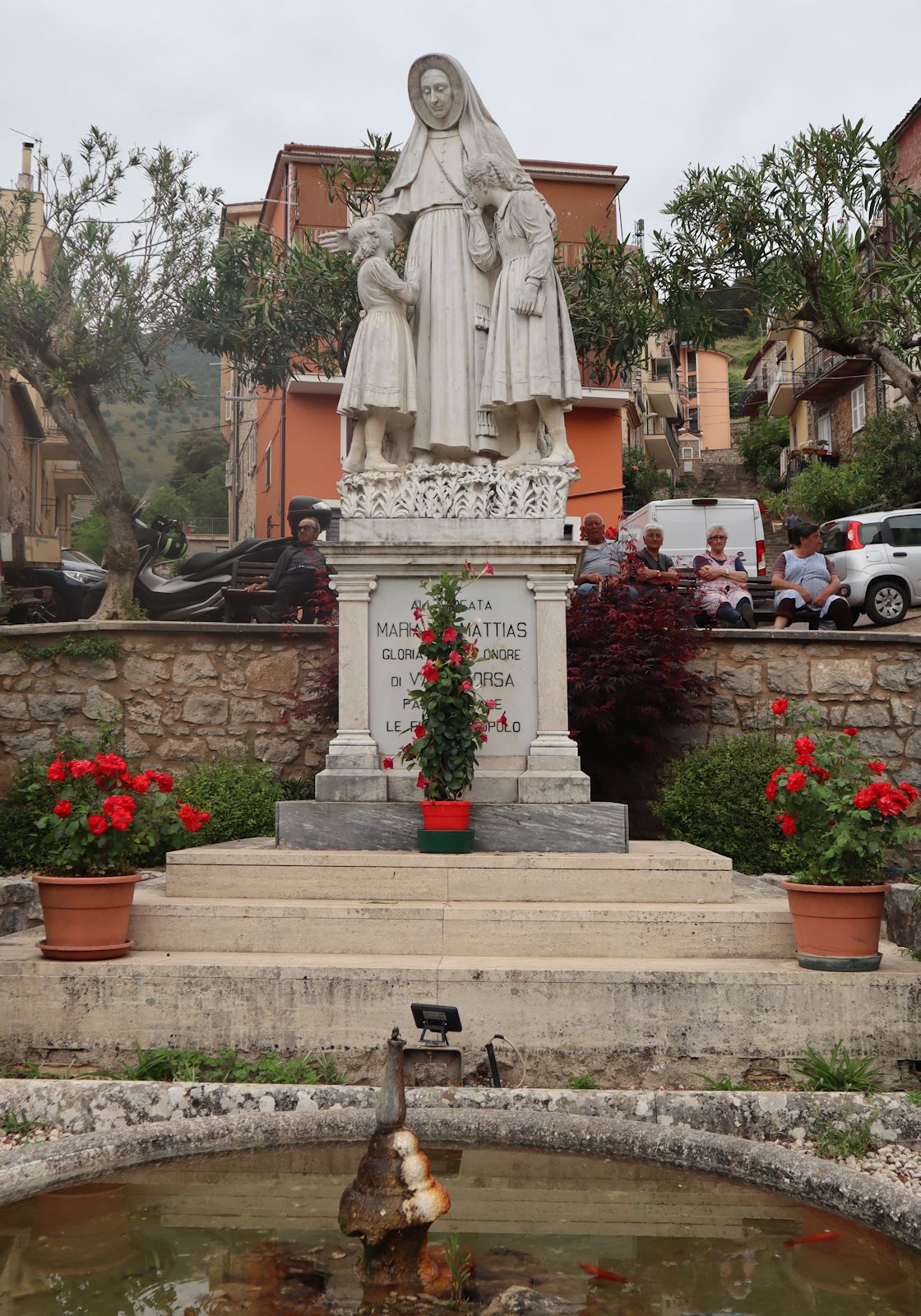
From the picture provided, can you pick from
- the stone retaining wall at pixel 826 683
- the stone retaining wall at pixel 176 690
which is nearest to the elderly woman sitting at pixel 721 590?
the stone retaining wall at pixel 826 683

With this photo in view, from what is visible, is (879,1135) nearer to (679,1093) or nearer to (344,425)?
(679,1093)

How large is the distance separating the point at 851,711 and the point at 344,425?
50.1 feet

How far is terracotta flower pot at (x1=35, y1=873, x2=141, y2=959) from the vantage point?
547 cm

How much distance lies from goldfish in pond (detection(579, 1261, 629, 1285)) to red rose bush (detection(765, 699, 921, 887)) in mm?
2568

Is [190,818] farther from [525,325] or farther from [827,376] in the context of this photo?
[827,376]

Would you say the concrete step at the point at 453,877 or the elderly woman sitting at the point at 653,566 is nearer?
the concrete step at the point at 453,877

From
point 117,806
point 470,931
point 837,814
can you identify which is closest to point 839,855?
point 837,814

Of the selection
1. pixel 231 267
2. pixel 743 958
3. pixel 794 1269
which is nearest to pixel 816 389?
pixel 231 267

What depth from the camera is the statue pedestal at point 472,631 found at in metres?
7.63

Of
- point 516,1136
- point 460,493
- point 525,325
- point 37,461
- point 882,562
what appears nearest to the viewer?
point 516,1136

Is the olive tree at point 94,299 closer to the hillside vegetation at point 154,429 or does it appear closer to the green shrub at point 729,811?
the green shrub at point 729,811

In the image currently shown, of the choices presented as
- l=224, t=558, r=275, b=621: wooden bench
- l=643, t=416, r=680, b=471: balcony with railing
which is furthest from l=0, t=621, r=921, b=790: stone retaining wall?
l=643, t=416, r=680, b=471: balcony with railing

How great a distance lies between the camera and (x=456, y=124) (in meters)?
8.52

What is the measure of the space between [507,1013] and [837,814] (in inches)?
64.0
